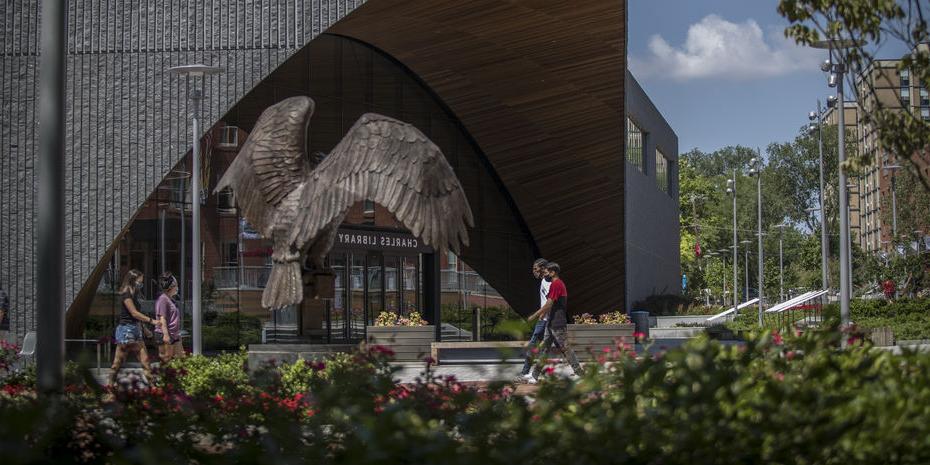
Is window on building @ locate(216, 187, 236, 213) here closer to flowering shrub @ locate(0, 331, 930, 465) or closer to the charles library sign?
the charles library sign

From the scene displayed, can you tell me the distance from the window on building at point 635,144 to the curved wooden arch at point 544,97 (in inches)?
268

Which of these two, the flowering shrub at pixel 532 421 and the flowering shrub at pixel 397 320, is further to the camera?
the flowering shrub at pixel 397 320

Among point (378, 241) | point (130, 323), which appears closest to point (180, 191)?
point (378, 241)

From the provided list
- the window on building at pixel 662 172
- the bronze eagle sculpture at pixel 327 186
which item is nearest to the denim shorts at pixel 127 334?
the bronze eagle sculpture at pixel 327 186

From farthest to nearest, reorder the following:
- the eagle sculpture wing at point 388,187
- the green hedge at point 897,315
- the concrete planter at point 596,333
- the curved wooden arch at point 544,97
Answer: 1. the green hedge at point 897,315
2. the curved wooden arch at point 544,97
3. the concrete planter at point 596,333
4. the eagle sculpture wing at point 388,187

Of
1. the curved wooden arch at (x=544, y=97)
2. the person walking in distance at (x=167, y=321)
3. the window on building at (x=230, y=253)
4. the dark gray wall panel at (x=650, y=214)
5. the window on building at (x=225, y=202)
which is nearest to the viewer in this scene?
the person walking in distance at (x=167, y=321)

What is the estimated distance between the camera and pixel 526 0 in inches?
1201

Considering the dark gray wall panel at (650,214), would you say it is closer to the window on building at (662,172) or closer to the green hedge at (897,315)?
the window on building at (662,172)

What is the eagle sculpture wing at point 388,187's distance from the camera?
A: 15.7m

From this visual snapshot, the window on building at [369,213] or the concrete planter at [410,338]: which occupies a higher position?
the window on building at [369,213]

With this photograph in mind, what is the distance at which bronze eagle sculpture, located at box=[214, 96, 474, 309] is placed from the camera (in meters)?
15.7

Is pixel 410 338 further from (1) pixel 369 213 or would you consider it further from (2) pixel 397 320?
(1) pixel 369 213

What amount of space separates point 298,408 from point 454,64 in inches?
1115

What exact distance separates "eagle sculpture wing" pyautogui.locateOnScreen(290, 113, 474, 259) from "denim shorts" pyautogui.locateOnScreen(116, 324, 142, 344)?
10.5ft
